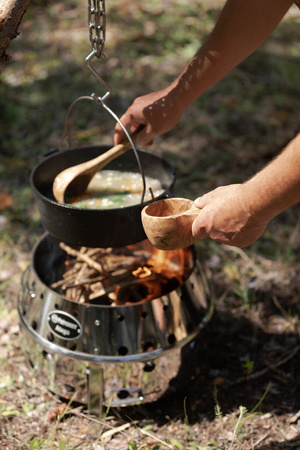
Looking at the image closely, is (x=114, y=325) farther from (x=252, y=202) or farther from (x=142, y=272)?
(x=252, y=202)

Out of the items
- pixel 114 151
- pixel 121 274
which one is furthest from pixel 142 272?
pixel 114 151

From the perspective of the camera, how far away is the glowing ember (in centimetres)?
239

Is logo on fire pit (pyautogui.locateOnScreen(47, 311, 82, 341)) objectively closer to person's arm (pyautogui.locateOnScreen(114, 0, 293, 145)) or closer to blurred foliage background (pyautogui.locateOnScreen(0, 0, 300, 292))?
person's arm (pyautogui.locateOnScreen(114, 0, 293, 145))

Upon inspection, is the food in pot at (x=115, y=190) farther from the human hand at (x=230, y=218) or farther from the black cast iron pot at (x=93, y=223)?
the human hand at (x=230, y=218)

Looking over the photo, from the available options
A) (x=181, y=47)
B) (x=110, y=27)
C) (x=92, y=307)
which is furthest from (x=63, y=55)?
(x=92, y=307)

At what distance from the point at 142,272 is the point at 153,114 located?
0.76m

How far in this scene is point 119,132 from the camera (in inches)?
87.4

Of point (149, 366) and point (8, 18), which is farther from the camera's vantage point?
point (149, 366)

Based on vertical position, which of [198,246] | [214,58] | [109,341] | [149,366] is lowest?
[198,246]

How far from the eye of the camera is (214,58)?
206cm

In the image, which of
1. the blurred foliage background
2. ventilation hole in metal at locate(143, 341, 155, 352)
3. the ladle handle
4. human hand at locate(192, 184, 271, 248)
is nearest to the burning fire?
ventilation hole in metal at locate(143, 341, 155, 352)

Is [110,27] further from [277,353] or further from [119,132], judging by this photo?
[277,353]

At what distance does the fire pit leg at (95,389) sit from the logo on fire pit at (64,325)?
163mm

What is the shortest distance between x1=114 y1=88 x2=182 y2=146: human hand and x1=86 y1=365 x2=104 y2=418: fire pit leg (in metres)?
1.02
